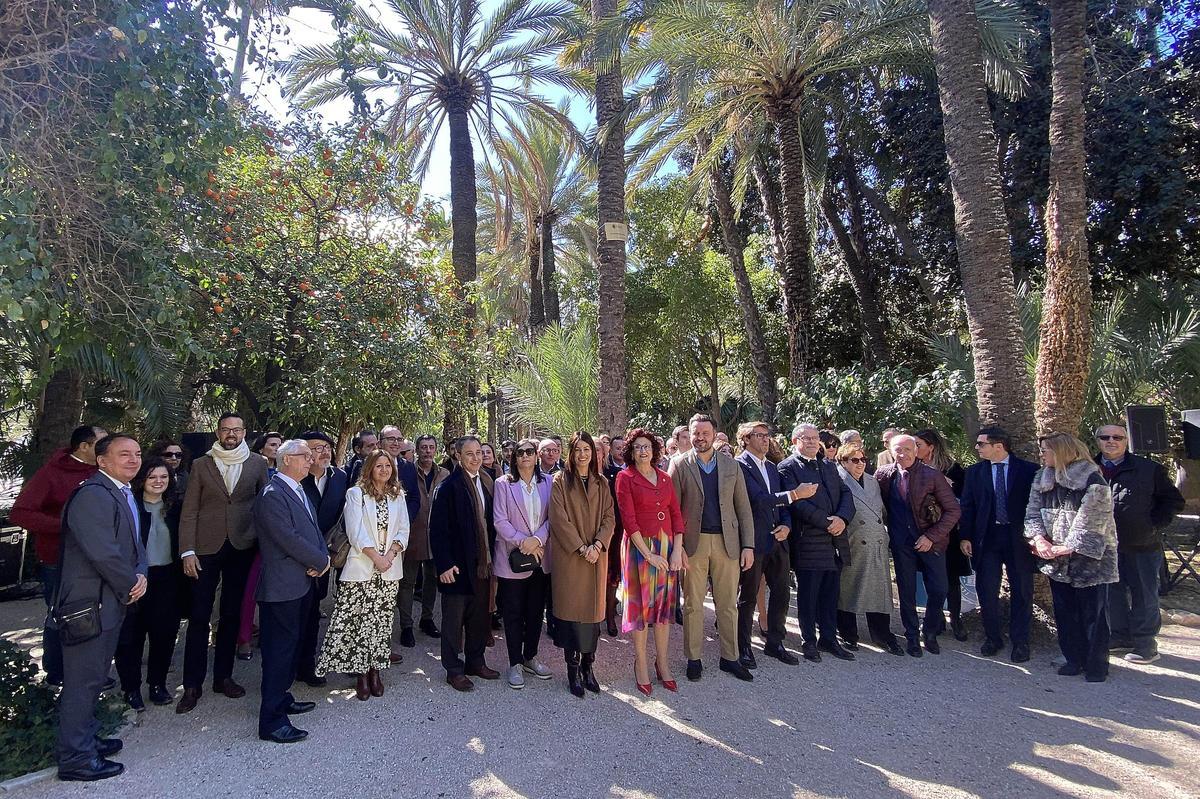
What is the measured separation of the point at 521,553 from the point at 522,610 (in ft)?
1.87

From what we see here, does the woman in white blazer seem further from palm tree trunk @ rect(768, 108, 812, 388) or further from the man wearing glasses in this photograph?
palm tree trunk @ rect(768, 108, 812, 388)

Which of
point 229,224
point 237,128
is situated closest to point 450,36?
point 229,224

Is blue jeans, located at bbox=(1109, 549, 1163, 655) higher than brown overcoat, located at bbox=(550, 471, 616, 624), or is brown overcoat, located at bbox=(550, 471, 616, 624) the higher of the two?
brown overcoat, located at bbox=(550, 471, 616, 624)

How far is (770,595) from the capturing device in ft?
18.9

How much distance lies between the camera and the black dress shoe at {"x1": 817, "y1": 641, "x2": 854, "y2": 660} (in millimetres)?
5641

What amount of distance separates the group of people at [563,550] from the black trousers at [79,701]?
11mm

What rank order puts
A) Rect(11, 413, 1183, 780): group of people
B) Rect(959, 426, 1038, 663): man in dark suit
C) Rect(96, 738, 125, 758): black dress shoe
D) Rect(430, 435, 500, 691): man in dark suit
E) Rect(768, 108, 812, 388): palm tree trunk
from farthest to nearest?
Rect(768, 108, 812, 388): palm tree trunk → Rect(959, 426, 1038, 663): man in dark suit → Rect(430, 435, 500, 691): man in dark suit → Rect(11, 413, 1183, 780): group of people → Rect(96, 738, 125, 758): black dress shoe

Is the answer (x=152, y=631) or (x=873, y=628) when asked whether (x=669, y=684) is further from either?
(x=152, y=631)

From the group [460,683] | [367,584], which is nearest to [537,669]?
[460,683]

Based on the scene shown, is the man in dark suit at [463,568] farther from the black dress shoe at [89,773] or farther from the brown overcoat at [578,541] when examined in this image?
the black dress shoe at [89,773]

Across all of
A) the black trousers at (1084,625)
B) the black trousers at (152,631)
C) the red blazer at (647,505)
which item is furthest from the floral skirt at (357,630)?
the black trousers at (1084,625)

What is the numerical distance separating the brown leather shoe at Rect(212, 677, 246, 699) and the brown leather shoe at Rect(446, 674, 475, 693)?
1503mm

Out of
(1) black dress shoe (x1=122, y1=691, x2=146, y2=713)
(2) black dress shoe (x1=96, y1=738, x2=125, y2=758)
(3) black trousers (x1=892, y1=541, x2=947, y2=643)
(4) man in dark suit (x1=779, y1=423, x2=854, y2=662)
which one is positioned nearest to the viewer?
(2) black dress shoe (x1=96, y1=738, x2=125, y2=758)

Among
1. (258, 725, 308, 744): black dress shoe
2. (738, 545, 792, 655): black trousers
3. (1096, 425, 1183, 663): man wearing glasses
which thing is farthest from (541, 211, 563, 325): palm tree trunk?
(258, 725, 308, 744): black dress shoe
